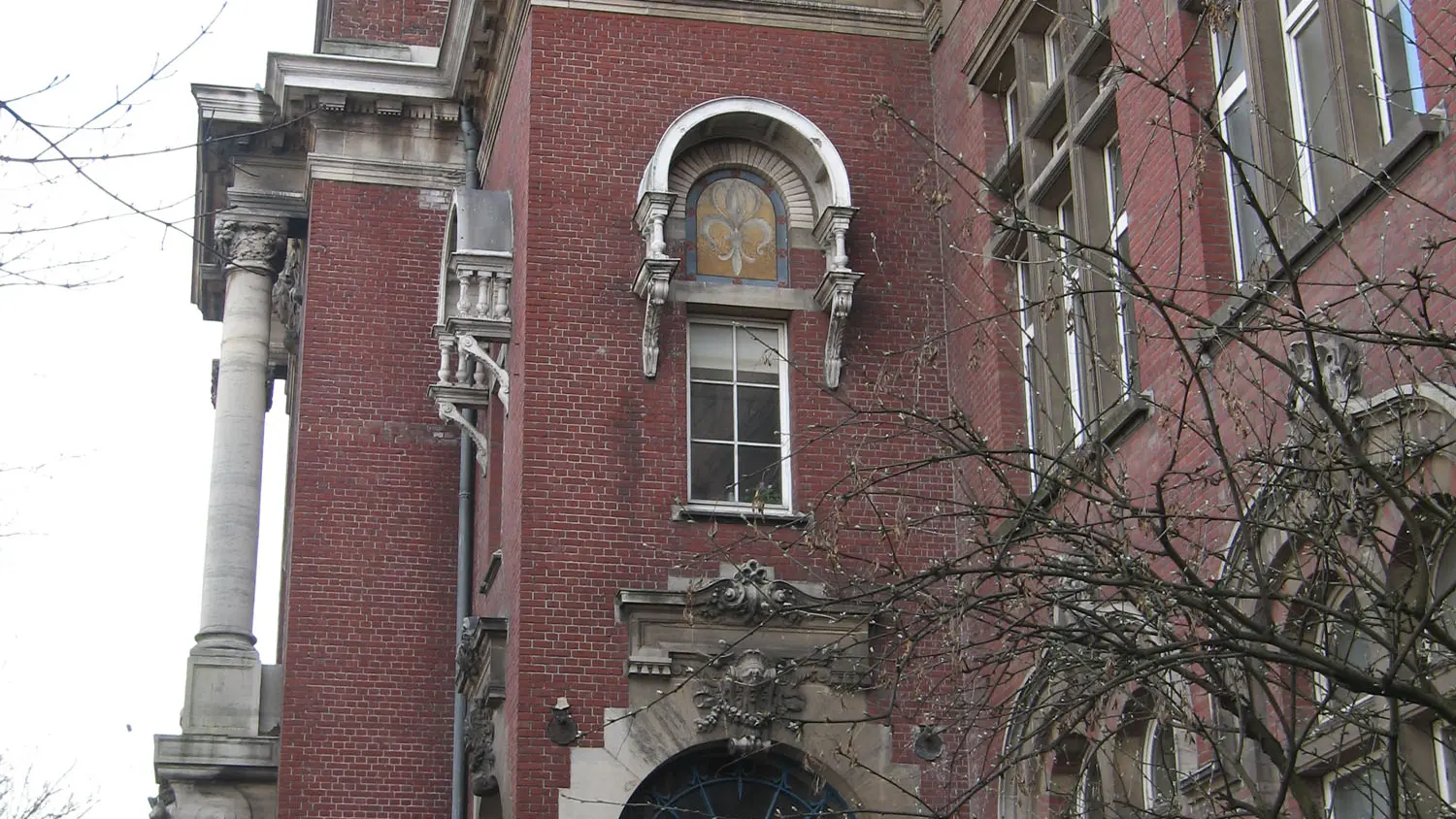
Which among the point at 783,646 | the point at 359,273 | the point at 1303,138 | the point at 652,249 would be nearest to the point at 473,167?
the point at 359,273

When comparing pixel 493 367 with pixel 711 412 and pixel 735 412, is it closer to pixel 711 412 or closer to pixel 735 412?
pixel 711 412

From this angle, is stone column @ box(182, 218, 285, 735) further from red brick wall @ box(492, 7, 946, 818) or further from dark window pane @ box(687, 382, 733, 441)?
dark window pane @ box(687, 382, 733, 441)

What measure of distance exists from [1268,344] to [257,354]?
15670 mm

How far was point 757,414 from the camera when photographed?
59.3 feet

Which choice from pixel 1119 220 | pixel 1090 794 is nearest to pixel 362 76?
pixel 1119 220

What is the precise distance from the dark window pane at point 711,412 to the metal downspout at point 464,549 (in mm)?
3276

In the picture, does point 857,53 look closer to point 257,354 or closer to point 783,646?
point 783,646

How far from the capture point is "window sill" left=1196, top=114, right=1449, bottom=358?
1083cm

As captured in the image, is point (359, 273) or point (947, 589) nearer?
point (947, 589)

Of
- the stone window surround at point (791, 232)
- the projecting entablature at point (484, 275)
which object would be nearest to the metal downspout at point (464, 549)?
the projecting entablature at point (484, 275)

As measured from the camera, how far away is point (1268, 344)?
12.6 meters

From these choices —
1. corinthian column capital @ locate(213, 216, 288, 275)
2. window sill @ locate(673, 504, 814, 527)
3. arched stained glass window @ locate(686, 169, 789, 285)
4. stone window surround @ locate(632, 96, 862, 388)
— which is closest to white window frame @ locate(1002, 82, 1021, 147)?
stone window surround @ locate(632, 96, 862, 388)

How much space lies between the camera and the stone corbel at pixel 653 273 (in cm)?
1748

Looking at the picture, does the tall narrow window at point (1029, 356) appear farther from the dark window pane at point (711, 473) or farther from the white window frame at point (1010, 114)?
the dark window pane at point (711, 473)
